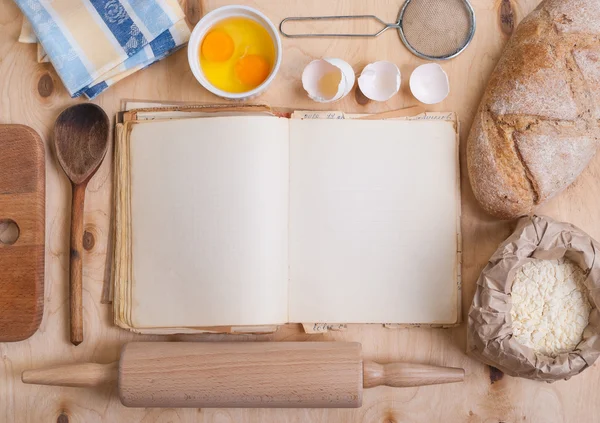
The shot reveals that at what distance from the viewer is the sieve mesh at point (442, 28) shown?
3.02 feet

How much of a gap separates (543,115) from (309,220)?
1.25 ft

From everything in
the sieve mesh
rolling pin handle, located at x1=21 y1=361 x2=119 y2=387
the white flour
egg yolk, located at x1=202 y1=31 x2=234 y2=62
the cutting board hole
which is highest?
the sieve mesh

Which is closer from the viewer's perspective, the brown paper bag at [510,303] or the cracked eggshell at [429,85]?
the brown paper bag at [510,303]

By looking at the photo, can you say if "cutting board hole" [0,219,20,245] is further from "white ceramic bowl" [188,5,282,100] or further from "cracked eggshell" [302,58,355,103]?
"cracked eggshell" [302,58,355,103]

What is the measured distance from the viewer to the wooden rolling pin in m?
0.83

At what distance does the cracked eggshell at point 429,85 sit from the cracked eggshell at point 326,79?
0.34 ft

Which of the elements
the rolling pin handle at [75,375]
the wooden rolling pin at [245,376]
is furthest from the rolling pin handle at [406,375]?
the rolling pin handle at [75,375]

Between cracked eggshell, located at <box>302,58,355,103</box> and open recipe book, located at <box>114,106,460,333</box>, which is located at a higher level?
cracked eggshell, located at <box>302,58,355,103</box>

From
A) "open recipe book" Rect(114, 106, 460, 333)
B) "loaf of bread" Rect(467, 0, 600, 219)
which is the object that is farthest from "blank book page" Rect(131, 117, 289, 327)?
"loaf of bread" Rect(467, 0, 600, 219)

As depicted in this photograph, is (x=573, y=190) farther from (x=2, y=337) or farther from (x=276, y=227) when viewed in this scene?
(x=2, y=337)

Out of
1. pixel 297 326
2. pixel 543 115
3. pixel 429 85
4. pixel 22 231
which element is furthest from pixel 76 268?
pixel 543 115

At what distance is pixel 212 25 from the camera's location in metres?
0.90

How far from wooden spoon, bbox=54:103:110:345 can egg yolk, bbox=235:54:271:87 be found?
9.0 inches

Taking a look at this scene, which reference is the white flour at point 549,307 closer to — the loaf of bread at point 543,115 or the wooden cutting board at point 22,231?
the loaf of bread at point 543,115
